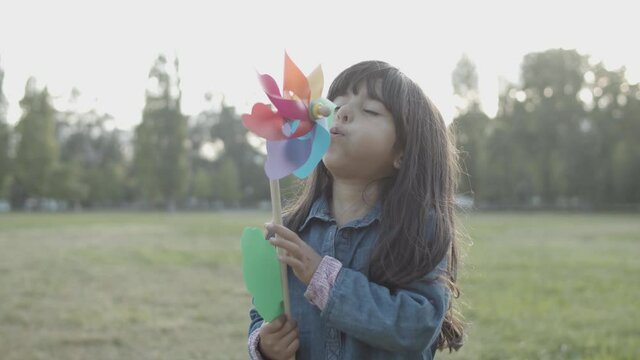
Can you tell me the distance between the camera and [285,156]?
5.13 feet

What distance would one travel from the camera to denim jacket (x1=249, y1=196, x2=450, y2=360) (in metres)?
1.45

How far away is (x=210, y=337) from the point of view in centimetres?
498

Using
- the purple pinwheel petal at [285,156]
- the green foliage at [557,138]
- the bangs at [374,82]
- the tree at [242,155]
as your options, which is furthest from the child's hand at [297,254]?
the tree at [242,155]

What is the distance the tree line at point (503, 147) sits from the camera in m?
38.2

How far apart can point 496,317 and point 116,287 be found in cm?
451

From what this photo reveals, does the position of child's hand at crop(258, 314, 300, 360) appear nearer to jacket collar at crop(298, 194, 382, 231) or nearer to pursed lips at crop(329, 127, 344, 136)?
jacket collar at crop(298, 194, 382, 231)

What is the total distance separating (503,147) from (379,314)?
135ft

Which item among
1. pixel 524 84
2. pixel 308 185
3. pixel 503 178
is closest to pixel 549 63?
pixel 524 84

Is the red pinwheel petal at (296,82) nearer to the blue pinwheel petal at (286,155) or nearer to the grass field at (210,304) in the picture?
the blue pinwheel petal at (286,155)

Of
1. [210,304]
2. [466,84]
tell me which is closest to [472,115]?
[466,84]

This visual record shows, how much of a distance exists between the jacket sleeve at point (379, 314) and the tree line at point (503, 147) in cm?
3294

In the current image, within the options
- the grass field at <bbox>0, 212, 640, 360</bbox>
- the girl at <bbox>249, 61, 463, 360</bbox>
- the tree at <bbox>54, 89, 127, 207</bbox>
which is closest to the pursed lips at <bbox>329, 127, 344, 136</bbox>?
the girl at <bbox>249, 61, 463, 360</bbox>

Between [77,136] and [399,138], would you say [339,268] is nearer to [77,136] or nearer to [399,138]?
[399,138]

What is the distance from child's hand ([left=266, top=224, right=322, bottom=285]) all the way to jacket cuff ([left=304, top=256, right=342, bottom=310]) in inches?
0.6
